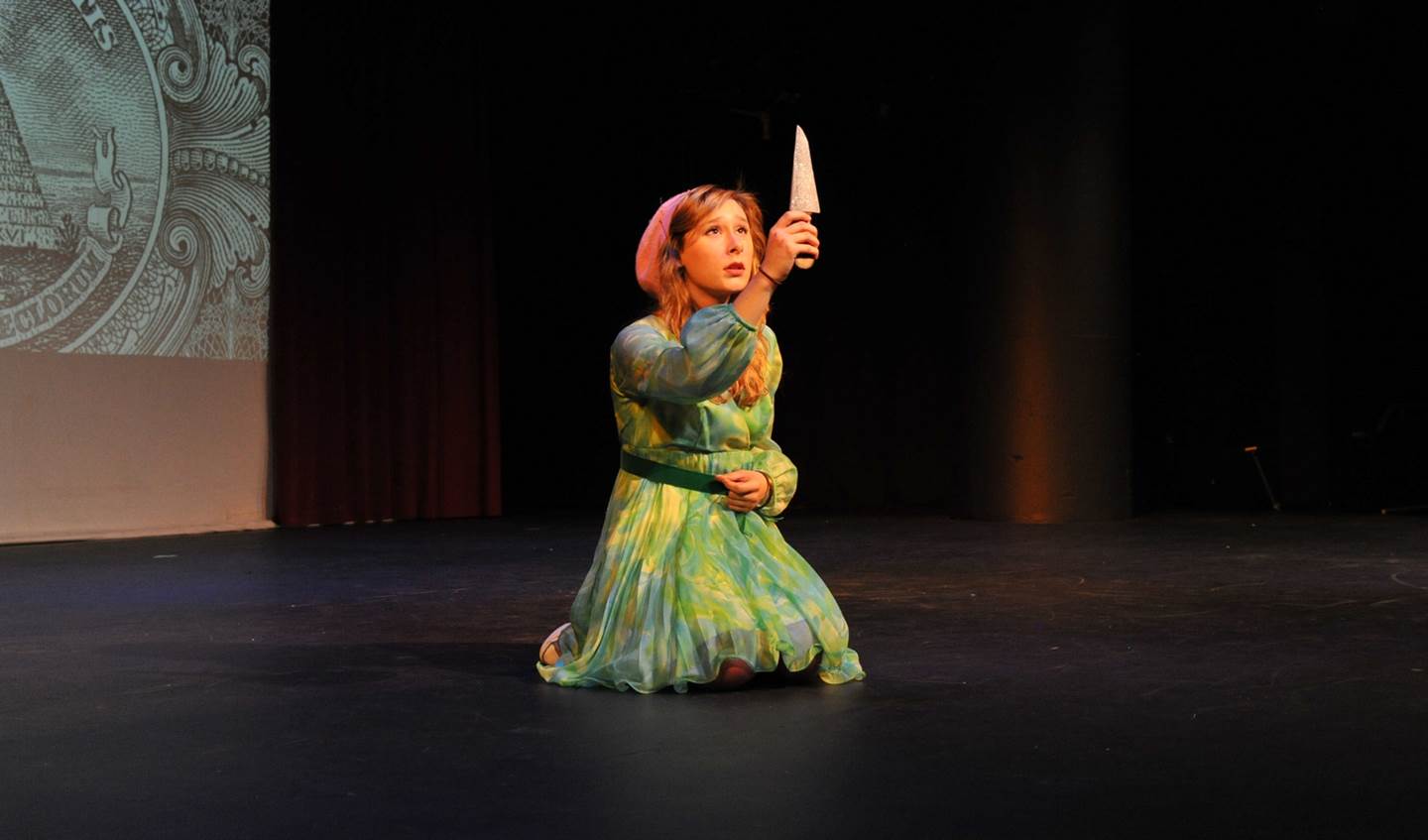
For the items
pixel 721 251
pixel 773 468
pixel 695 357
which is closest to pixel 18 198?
pixel 721 251

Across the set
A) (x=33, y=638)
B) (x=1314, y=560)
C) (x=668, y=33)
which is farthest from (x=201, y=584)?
(x=668, y=33)

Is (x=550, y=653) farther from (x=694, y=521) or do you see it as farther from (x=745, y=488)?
(x=745, y=488)

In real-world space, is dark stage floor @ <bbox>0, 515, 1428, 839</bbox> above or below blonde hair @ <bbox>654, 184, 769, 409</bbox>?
below

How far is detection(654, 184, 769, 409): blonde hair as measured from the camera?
293 cm

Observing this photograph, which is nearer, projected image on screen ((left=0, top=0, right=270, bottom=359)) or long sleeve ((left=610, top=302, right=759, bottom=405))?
long sleeve ((left=610, top=302, right=759, bottom=405))

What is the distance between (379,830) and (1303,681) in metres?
1.81

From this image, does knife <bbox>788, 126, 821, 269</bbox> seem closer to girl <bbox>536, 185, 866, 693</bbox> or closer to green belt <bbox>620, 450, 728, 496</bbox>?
girl <bbox>536, 185, 866, 693</bbox>

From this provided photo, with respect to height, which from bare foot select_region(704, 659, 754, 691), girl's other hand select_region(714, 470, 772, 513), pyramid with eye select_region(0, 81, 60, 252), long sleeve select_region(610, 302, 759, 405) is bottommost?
bare foot select_region(704, 659, 754, 691)

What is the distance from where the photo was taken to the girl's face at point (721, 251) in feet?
9.57

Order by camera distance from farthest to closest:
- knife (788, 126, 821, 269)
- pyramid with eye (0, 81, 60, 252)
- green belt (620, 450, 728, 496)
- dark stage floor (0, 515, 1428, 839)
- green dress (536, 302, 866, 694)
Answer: pyramid with eye (0, 81, 60, 252) → green belt (620, 450, 728, 496) → green dress (536, 302, 866, 694) → knife (788, 126, 821, 269) → dark stage floor (0, 515, 1428, 839)

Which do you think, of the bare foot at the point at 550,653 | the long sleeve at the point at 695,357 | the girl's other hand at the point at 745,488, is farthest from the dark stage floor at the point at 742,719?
the long sleeve at the point at 695,357

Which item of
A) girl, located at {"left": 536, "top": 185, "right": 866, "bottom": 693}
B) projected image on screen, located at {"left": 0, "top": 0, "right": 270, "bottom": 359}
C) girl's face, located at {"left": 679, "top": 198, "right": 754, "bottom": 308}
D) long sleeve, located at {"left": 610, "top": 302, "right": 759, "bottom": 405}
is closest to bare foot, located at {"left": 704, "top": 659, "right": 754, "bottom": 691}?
girl, located at {"left": 536, "top": 185, "right": 866, "bottom": 693}

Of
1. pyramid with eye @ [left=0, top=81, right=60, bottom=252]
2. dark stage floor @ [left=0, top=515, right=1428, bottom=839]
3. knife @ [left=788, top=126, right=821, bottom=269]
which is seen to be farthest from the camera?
pyramid with eye @ [left=0, top=81, right=60, bottom=252]

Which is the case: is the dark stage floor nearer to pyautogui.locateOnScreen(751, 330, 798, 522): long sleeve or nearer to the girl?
the girl
